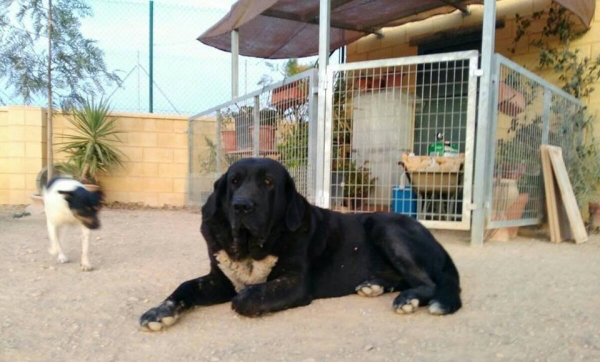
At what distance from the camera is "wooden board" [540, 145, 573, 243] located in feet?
16.0

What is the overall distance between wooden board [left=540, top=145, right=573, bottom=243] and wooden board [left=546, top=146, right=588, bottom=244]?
0.01 m

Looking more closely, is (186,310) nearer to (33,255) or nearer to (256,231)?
(256,231)

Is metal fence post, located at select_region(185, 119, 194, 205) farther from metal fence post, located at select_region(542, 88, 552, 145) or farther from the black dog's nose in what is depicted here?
the black dog's nose

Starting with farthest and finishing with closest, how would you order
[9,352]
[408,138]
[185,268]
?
[408,138] < [185,268] < [9,352]

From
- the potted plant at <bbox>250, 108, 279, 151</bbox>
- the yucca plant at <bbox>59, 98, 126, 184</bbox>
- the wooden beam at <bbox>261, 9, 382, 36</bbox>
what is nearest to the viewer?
the potted plant at <bbox>250, 108, 279, 151</bbox>

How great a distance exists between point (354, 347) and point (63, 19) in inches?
261

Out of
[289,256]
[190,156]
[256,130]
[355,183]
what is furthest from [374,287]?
[190,156]

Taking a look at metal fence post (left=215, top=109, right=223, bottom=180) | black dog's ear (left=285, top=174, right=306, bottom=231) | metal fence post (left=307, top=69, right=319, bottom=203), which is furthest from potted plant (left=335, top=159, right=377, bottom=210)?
metal fence post (left=215, top=109, right=223, bottom=180)

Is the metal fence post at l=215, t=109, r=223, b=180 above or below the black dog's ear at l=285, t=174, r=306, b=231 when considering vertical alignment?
above

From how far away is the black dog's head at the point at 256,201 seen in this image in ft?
7.60

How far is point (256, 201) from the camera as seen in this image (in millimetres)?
2326

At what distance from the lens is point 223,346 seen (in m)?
1.95

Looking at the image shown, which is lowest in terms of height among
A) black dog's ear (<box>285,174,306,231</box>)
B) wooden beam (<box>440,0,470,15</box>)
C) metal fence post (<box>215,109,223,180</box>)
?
black dog's ear (<box>285,174,306,231</box>)

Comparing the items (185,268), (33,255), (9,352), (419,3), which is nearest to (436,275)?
(185,268)
